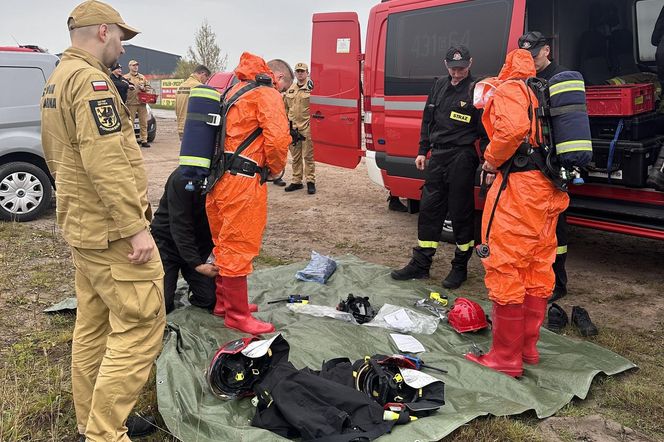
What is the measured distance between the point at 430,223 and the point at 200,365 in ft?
8.45

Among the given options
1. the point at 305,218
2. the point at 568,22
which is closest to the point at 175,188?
the point at 305,218

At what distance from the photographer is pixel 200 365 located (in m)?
3.47

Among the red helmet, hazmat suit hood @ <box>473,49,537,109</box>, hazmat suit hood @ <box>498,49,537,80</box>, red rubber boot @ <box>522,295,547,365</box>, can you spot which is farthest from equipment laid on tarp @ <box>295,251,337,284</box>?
hazmat suit hood @ <box>498,49,537,80</box>

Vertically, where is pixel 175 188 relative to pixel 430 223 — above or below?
above

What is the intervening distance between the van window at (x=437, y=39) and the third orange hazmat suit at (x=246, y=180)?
7.43 feet

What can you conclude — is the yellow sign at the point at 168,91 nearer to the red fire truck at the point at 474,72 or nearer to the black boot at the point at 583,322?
the red fire truck at the point at 474,72

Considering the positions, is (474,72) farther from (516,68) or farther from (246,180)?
(246,180)

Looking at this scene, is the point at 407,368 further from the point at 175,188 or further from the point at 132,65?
the point at 132,65

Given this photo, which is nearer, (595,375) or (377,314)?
(595,375)

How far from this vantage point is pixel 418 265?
5.23m

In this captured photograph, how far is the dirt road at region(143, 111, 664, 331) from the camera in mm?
4719

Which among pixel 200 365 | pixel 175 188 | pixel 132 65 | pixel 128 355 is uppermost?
pixel 132 65

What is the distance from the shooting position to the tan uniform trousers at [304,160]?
9.34m

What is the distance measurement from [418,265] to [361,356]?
1.71m
